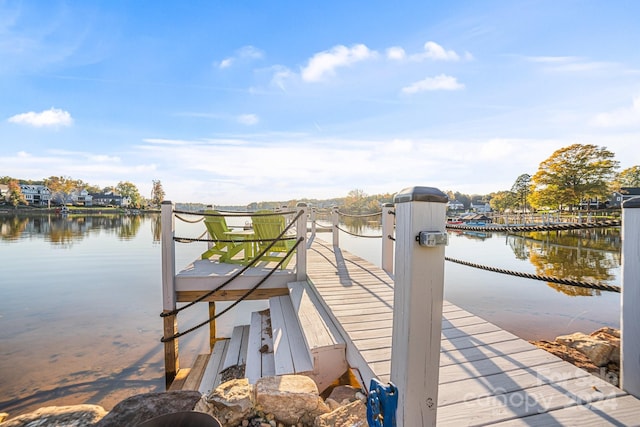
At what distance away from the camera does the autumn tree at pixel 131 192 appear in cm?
10068

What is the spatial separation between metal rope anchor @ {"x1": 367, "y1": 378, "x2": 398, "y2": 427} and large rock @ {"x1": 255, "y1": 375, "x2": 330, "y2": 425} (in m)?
0.86

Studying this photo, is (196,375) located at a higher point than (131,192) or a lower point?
lower

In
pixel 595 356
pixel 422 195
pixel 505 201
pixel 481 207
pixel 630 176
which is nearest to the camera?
pixel 422 195

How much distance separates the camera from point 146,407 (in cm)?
191

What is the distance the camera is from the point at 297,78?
1205 centimetres

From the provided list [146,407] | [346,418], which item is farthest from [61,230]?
[346,418]

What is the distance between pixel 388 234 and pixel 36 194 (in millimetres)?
109221

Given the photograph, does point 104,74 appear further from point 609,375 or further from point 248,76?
point 609,375

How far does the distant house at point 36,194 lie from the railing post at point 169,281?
345 feet

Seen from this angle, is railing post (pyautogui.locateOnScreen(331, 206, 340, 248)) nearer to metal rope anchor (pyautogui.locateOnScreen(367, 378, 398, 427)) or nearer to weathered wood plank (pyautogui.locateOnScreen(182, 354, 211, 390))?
weathered wood plank (pyautogui.locateOnScreen(182, 354, 211, 390))

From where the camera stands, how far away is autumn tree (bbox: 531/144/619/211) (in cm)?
3425

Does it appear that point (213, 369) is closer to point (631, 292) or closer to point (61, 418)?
point (61, 418)

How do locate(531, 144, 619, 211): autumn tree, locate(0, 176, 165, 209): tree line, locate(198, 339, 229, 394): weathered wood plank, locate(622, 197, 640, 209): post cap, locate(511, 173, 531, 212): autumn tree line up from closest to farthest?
locate(622, 197, 640, 209): post cap, locate(198, 339, 229, 394): weathered wood plank, locate(531, 144, 619, 211): autumn tree, locate(511, 173, 531, 212): autumn tree, locate(0, 176, 165, 209): tree line

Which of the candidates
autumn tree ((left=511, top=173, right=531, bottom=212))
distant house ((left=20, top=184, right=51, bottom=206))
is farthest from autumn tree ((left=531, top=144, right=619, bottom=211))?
distant house ((left=20, top=184, right=51, bottom=206))
